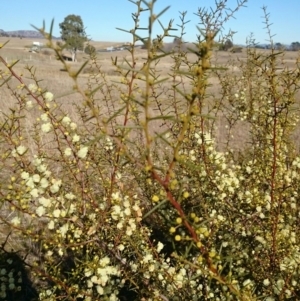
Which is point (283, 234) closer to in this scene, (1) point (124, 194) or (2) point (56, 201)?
(1) point (124, 194)

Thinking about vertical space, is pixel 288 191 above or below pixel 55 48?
below

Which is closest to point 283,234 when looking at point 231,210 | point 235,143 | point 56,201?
point 231,210

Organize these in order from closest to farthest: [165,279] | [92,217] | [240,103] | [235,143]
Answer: [92,217] < [165,279] < [240,103] < [235,143]

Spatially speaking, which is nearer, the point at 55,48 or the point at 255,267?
the point at 55,48

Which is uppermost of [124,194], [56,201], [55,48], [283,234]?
[55,48]

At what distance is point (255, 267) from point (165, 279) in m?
A: 0.70

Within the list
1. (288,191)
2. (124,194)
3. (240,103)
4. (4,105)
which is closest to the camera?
(124,194)

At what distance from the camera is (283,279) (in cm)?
236

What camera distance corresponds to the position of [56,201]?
2.23 metres

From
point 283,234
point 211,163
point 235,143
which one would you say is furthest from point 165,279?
point 235,143

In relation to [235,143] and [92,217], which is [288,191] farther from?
[235,143]

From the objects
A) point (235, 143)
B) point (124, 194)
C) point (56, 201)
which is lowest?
point (235, 143)

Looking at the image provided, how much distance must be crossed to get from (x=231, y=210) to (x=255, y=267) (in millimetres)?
527

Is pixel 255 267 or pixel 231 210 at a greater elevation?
pixel 231 210
